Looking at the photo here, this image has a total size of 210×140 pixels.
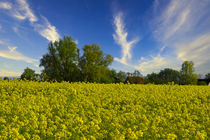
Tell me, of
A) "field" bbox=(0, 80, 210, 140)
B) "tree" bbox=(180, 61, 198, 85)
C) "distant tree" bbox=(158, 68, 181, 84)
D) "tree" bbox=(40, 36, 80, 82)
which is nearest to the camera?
"field" bbox=(0, 80, 210, 140)

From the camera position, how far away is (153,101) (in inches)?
360

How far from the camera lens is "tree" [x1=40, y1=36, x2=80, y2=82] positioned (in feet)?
126

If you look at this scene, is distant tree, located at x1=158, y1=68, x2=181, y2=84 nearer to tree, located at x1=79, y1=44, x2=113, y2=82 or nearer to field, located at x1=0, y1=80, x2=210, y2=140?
tree, located at x1=79, y1=44, x2=113, y2=82

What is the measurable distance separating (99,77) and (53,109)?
3257 cm

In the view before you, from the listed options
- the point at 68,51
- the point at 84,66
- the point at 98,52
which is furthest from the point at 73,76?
the point at 98,52

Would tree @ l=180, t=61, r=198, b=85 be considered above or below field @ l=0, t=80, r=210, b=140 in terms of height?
above

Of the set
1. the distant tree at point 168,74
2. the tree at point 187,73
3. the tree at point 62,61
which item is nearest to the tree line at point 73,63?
the tree at point 62,61

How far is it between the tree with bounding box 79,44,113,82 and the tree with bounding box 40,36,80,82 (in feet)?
6.94

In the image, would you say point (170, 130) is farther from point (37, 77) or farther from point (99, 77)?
point (99, 77)

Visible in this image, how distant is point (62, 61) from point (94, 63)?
26.9ft

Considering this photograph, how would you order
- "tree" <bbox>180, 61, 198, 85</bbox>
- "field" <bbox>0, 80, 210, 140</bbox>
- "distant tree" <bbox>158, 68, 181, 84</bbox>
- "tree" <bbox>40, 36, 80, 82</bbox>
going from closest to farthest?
"field" <bbox>0, 80, 210, 140</bbox>
"tree" <bbox>40, 36, 80, 82</bbox>
"tree" <bbox>180, 61, 198, 85</bbox>
"distant tree" <bbox>158, 68, 181, 84</bbox>

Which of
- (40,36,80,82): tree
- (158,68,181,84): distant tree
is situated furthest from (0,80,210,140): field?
(158,68,181,84): distant tree

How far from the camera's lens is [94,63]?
41.5 m

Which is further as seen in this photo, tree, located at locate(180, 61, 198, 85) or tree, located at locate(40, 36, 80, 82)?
tree, located at locate(180, 61, 198, 85)
